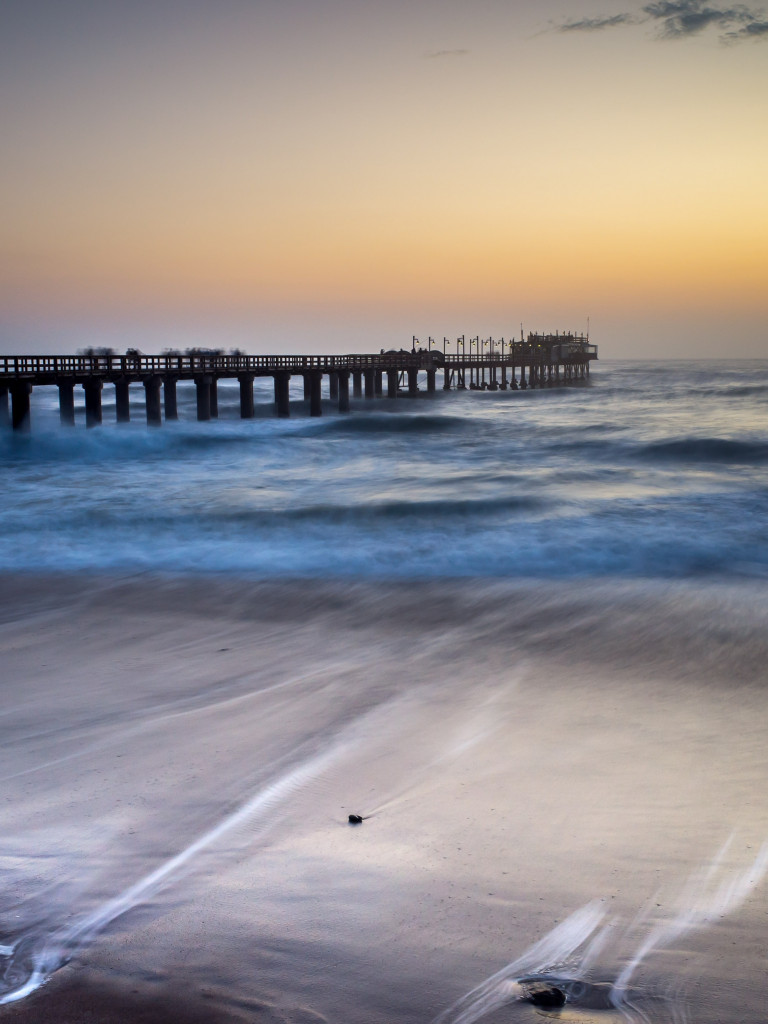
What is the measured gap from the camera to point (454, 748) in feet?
18.6

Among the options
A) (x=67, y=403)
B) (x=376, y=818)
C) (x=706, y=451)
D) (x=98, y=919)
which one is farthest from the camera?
(x=67, y=403)

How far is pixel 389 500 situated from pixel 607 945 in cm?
1446

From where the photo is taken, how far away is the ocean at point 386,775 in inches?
128

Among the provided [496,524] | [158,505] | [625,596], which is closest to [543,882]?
[625,596]

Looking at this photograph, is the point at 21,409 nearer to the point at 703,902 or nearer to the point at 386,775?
the point at 386,775

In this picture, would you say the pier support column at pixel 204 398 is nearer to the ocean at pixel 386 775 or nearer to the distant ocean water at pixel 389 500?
the distant ocean water at pixel 389 500

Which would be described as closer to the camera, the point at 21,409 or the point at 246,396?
the point at 21,409

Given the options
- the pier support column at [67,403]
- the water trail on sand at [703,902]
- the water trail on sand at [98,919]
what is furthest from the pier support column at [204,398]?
the water trail on sand at [703,902]

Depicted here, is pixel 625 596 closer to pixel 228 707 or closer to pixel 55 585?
pixel 228 707

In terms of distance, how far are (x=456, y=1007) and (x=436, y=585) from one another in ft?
27.0

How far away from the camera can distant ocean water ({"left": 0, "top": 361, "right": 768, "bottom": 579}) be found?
1268 centimetres

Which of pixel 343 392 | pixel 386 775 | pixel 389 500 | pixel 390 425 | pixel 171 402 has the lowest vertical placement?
pixel 386 775

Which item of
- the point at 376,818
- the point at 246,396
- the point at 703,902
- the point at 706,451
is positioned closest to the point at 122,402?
the point at 246,396

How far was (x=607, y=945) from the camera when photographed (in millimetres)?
3408
